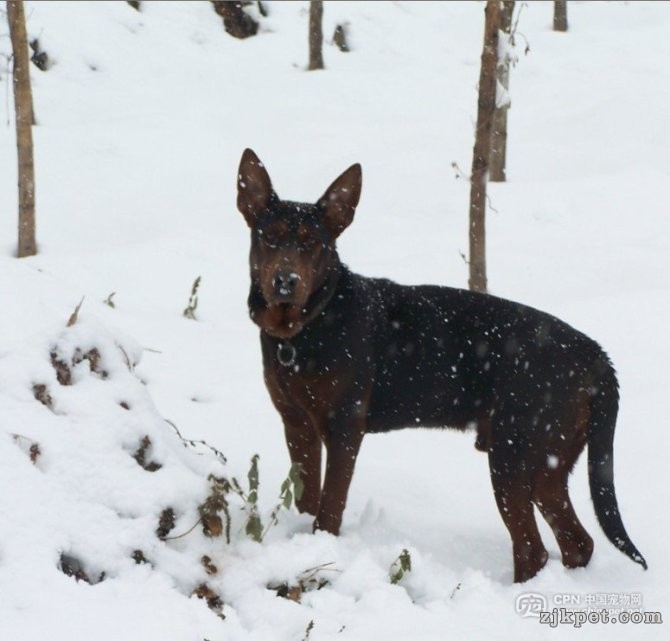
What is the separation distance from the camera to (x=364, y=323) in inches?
180

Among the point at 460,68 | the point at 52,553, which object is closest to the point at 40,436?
the point at 52,553

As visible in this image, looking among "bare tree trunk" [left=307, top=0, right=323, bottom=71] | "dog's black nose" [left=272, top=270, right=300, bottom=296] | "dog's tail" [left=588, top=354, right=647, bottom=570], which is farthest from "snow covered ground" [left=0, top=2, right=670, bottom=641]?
"dog's black nose" [left=272, top=270, right=300, bottom=296]

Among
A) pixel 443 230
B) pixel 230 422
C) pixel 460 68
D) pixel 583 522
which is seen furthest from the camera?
pixel 460 68

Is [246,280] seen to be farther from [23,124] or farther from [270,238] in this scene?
[270,238]

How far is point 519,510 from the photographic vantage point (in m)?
4.41

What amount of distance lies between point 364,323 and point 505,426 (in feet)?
2.84

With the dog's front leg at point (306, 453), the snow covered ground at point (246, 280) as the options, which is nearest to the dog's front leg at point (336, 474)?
the snow covered ground at point (246, 280)

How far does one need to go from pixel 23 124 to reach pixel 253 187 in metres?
6.78

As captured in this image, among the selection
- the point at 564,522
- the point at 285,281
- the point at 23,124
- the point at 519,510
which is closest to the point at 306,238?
the point at 285,281

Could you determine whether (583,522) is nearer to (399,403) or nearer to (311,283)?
(399,403)

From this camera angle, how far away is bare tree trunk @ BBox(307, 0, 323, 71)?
61.3 ft

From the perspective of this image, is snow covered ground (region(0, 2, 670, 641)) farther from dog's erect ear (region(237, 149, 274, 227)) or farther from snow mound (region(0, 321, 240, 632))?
dog's erect ear (region(237, 149, 274, 227))

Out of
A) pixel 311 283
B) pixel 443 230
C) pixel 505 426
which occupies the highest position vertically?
pixel 311 283

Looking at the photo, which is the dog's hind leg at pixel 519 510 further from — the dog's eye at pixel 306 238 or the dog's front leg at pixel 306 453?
the dog's eye at pixel 306 238
